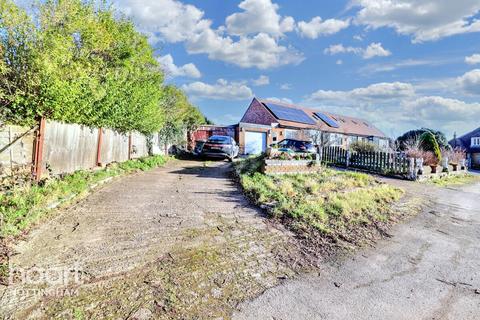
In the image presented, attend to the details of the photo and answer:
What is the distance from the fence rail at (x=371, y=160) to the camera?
13.6m

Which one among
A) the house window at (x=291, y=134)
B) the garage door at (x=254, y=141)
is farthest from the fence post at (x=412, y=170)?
the house window at (x=291, y=134)

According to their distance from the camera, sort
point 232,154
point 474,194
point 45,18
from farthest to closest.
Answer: point 232,154 → point 474,194 → point 45,18

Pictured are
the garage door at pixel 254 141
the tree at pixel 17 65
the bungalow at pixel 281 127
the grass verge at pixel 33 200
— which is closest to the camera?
the grass verge at pixel 33 200

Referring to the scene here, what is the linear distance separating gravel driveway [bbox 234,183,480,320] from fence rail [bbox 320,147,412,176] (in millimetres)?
8732

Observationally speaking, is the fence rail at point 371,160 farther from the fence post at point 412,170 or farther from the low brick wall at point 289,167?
the low brick wall at point 289,167

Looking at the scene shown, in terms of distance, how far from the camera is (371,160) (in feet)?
49.5

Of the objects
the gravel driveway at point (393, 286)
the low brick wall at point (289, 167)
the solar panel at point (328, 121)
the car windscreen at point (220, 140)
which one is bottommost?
the gravel driveway at point (393, 286)

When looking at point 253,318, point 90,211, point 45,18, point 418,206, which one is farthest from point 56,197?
point 418,206

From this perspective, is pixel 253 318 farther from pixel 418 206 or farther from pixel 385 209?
pixel 418 206

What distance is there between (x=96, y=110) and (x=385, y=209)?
874 cm

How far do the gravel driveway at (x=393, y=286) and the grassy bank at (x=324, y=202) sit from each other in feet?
2.24

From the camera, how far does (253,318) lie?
272 cm

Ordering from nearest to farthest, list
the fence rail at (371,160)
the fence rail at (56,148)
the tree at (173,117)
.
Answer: the fence rail at (56,148) < the fence rail at (371,160) < the tree at (173,117)

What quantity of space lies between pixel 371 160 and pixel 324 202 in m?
10.0
